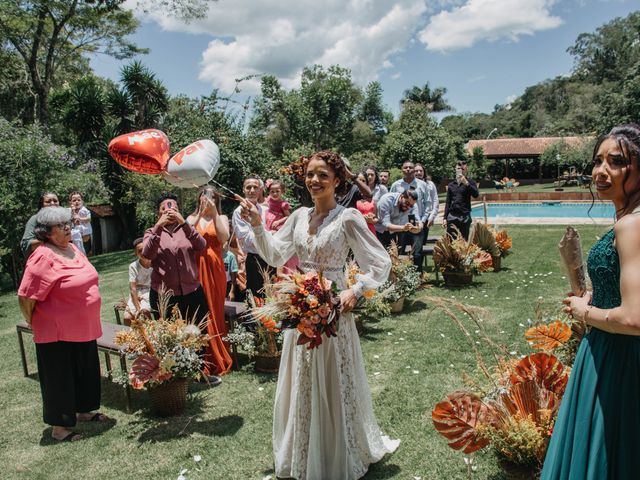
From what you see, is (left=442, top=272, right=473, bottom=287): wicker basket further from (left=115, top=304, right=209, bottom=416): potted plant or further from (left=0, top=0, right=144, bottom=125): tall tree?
(left=0, top=0, right=144, bottom=125): tall tree

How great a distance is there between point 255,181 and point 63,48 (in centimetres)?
2041

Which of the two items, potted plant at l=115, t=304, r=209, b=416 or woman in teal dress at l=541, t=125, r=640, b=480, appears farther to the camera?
potted plant at l=115, t=304, r=209, b=416

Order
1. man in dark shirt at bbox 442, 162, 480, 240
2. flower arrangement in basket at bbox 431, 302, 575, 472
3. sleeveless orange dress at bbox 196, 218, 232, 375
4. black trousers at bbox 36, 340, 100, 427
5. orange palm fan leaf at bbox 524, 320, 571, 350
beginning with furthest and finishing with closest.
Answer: man in dark shirt at bbox 442, 162, 480, 240 → sleeveless orange dress at bbox 196, 218, 232, 375 → black trousers at bbox 36, 340, 100, 427 → orange palm fan leaf at bbox 524, 320, 571, 350 → flower arrangement in basket at bbox 431, 302, 575, 472

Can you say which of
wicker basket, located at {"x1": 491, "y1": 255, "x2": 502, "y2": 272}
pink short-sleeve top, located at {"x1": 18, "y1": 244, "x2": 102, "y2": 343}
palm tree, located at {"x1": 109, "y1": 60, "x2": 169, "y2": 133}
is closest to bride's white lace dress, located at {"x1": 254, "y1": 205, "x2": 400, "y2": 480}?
pink short-sleeve top, located at {"x1": 18, "y1": 244, "x2": 102, "y2": 343}

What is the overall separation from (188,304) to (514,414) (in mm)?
3395

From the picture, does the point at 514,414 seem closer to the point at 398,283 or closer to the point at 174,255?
the point at 174,255

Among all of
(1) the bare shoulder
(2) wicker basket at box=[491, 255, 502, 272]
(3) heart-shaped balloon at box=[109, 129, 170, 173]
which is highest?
(3) heart-shaped balloon at box=[109, 129, 170, 173]

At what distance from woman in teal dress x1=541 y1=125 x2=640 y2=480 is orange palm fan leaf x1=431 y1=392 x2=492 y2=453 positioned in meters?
0.86

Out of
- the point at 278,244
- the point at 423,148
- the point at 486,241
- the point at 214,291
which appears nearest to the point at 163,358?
the point at 214,291

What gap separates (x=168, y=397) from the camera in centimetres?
470

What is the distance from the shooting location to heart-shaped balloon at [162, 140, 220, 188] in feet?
14.5

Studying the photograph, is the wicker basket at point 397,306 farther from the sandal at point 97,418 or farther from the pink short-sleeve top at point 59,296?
the pink short-sleeve top at point 59,296

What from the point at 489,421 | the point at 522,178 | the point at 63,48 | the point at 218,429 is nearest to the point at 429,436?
the point at 489,421

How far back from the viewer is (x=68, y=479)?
12.5 feet
